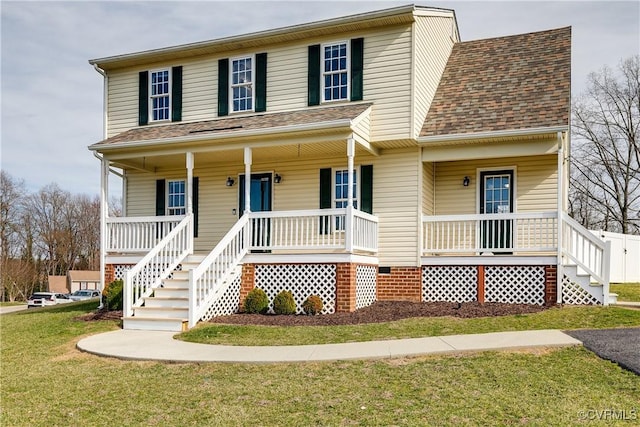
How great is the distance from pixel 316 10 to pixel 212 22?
3.38m

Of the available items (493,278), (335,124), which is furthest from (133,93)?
(493,278)

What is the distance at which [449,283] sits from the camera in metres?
14.2

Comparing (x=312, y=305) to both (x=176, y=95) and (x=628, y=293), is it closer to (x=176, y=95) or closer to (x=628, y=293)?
(x=176, y=95)

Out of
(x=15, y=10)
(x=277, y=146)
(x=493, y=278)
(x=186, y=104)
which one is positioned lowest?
(x=493, y=278)

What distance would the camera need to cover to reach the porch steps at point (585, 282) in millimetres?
12917

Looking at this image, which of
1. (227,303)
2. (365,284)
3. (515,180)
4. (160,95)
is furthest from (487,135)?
(160,95)

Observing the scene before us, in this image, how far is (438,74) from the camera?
53.6 ft

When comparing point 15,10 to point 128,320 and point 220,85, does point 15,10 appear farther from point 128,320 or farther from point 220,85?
point 128,320

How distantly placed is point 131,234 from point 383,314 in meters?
7.20

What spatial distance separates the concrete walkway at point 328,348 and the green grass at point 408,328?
54 centimetres

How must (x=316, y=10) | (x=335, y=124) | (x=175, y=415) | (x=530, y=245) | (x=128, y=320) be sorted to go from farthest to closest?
(x=316, y=10), (x=530, y=245), (x=335, y=124), (x=128, y=320), (x=175, y=415)

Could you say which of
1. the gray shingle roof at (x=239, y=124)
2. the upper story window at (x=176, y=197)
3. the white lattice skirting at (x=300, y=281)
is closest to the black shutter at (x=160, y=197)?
the upper story window at (x=176, y=197)

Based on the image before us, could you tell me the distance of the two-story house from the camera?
13328 millimetres

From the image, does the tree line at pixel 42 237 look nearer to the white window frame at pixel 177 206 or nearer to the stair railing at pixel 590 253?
the white window frame at pixel 177 206
